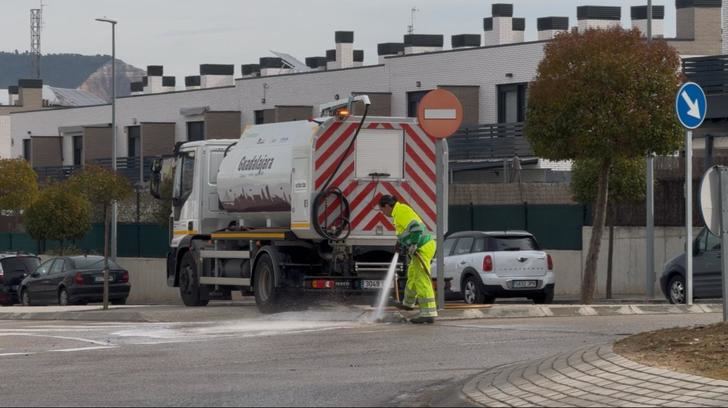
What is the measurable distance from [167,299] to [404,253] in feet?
75.5

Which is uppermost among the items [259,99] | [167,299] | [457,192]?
[259,99]

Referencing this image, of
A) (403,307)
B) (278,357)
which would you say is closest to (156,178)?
(403,307)

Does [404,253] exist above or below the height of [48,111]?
below

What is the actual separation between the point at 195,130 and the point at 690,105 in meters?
41.1

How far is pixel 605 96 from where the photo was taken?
26672mm

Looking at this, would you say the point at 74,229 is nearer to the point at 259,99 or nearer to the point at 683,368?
the point at 259,99

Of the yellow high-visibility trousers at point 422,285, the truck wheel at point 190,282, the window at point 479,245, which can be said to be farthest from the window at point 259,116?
the yellow high-visibility trousers at point 422,285

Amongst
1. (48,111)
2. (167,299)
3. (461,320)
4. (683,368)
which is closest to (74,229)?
(167,299)

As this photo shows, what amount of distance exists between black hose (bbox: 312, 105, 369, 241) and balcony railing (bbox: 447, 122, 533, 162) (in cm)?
2532

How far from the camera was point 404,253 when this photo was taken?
21.6m

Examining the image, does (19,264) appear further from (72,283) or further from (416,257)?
(416,257)

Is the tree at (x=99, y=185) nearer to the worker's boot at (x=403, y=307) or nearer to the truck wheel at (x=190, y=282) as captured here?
the truck wheel at (x=190, y=282)

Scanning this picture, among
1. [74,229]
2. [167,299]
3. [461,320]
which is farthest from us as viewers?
[74,229]

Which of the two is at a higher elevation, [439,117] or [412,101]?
[412,101]
